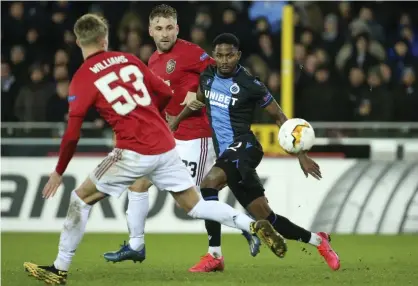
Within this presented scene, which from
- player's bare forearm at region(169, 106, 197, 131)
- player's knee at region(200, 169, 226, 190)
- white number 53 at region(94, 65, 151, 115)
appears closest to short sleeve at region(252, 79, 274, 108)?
player's knee at region(200, 169, 226, 190)

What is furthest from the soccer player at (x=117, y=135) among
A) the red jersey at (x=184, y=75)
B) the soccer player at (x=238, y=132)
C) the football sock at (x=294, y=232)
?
the red jersey at (x=184, y=75)

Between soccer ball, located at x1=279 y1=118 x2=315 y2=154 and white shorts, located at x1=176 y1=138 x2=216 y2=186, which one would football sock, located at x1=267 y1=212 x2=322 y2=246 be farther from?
white shorts, located at x1=176 y1=138 x2=216 y2=186

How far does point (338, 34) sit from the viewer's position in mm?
16891

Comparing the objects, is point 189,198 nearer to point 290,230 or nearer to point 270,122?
point 290,230

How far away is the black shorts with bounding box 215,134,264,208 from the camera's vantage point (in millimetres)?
9438

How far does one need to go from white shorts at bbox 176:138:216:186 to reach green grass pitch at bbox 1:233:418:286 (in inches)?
35.8

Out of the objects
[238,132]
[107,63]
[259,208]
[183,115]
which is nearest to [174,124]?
[183,115]

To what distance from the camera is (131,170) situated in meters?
8.48

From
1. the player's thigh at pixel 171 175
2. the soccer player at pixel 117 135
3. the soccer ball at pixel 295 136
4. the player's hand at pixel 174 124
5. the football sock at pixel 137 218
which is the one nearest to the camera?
the soccer player at pixel 117 135

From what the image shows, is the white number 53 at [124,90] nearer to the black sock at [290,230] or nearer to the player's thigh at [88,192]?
the player's thigh at [88,192]

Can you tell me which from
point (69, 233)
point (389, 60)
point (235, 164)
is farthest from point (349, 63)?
point (69, 233)

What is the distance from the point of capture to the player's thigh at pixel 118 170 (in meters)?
8.41

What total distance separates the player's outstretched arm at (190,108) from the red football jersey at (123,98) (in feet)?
4.14

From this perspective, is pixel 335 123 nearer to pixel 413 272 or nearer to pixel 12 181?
pixel 12 181
